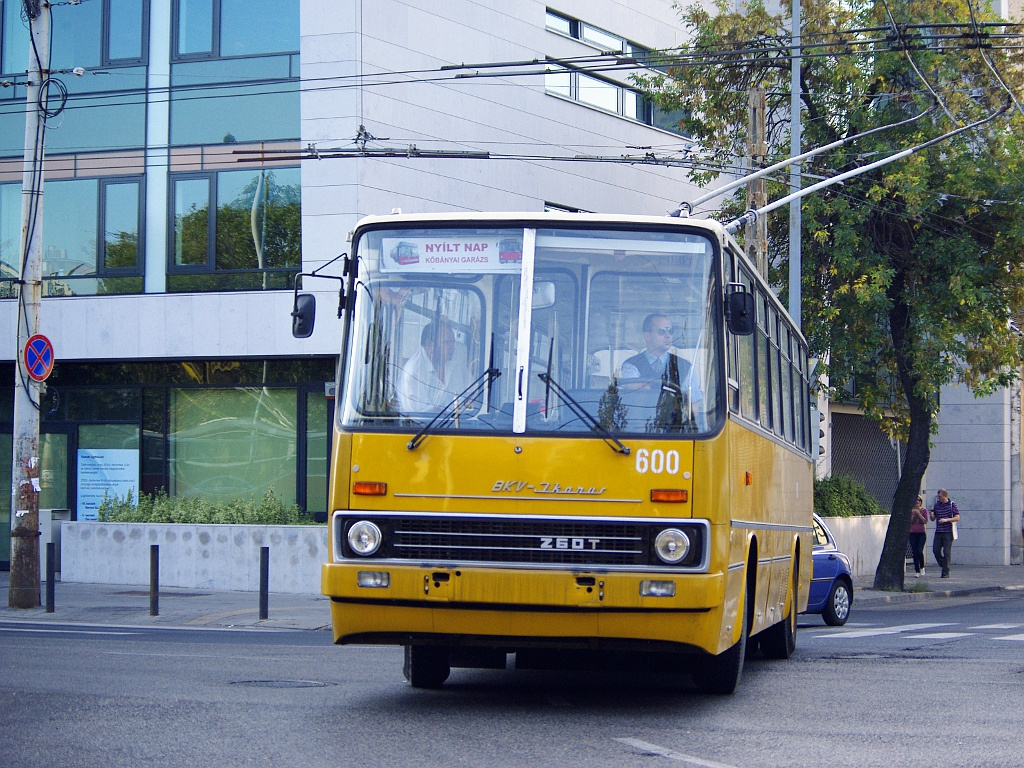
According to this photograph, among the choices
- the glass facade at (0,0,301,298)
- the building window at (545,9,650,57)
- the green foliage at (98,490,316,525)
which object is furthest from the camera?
the building window at (545,9,650,57)

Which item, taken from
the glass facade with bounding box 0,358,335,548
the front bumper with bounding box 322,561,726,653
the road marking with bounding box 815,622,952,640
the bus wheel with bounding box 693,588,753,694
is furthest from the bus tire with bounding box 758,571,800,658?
the glass facade with bounding box 0,358,335,548

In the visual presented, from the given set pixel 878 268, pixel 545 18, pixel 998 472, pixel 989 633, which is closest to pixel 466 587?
pixel 989 633

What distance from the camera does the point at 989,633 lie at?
17641mm

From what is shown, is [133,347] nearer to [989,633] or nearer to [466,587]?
[989,633]

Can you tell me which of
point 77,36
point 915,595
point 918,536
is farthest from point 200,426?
point 918,536

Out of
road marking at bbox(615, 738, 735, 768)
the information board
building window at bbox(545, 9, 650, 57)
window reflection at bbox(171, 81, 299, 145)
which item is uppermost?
building window at bbox(545, 9, 650, 57)

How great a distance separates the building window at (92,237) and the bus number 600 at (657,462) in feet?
61.1

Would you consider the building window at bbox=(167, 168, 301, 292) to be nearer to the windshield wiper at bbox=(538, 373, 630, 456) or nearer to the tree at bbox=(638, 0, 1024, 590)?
the tree at bbox=(638, 0, 1024, 590)

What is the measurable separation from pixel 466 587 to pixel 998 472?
36.3 meters

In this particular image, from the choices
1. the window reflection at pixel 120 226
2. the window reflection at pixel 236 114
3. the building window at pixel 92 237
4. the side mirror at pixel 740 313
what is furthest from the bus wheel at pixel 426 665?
the window reflection at pixel 120 226

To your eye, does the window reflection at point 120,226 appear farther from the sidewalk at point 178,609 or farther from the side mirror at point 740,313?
the side mirror at point 740,313

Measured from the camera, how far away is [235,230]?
24.9 m

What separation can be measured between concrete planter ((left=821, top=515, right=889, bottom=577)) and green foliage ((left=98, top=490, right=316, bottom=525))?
465 inches

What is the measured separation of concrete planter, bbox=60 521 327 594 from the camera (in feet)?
72.5
